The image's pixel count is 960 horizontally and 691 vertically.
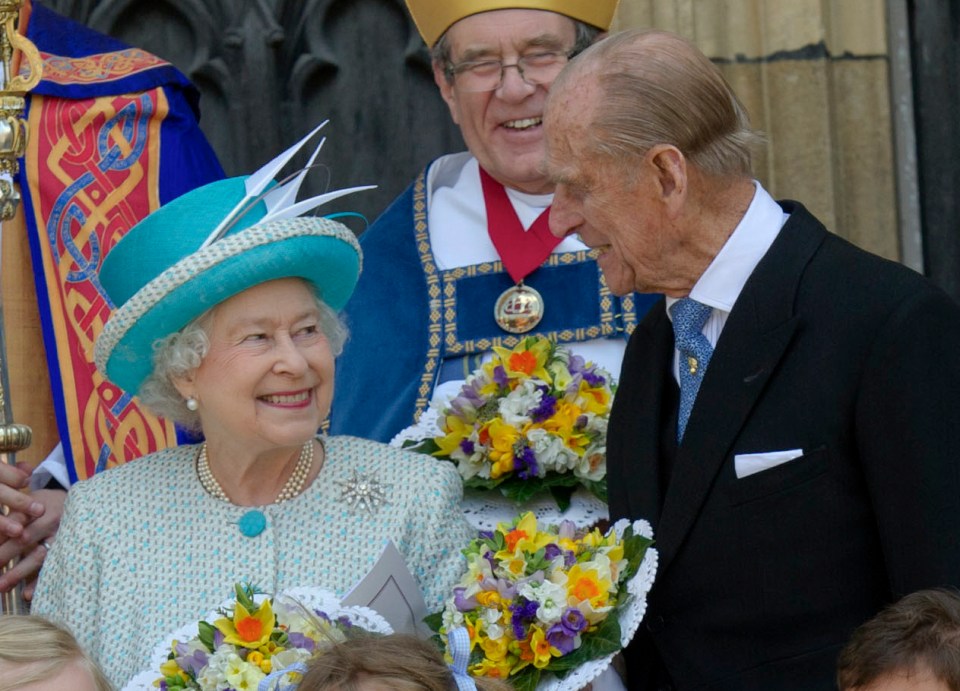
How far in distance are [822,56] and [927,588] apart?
2360 millimetres

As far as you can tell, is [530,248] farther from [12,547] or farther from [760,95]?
[12,547]

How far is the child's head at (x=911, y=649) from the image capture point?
2.67 m

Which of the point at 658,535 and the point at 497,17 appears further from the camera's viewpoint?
the point at 497,17

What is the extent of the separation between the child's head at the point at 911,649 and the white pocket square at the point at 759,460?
1.33ft

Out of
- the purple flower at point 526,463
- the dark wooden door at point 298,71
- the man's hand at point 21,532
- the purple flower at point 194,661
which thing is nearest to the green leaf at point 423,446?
the purple flower at point 526,463

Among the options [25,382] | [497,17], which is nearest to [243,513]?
[25,382]

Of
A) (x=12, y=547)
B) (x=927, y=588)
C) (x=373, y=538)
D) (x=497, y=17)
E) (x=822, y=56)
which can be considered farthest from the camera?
(x=822, y=56)

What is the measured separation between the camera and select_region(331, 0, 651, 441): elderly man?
443 cm

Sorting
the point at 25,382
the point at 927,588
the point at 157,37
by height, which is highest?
the point at 157,37

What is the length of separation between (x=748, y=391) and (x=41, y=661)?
3.86 ft

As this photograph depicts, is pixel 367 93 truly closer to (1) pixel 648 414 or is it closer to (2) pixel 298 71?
(2) pixel 298 71

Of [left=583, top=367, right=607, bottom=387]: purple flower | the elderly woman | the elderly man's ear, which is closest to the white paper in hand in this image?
the elderly woman

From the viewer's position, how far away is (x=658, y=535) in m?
3.29

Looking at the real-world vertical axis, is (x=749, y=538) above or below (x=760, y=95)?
below
